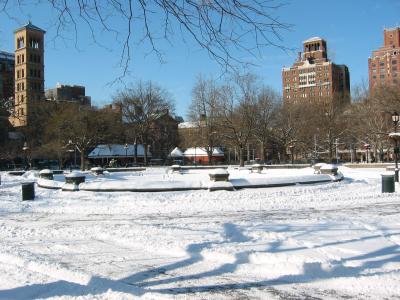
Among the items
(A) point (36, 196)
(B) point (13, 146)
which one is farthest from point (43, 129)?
(A) point (36, 196)

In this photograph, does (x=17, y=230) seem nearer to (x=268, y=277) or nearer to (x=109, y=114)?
(x=268, y=277)

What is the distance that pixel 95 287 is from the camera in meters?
6.23

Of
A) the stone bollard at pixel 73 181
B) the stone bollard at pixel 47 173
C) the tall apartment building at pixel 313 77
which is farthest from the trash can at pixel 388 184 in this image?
the tall apartment building at pixel 313 77

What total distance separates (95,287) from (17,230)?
6530 mm

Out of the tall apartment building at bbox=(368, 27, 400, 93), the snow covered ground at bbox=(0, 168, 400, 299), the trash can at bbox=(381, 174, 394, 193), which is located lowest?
the snow covered ground at bbox=(0, 168, 400, 299)

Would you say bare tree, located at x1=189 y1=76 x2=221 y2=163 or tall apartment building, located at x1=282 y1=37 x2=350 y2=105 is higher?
tall apartment building, located at x1=282 y1=37 x2=350 y2=105

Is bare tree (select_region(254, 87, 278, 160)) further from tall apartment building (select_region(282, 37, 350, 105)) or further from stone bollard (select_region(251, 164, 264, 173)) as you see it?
tall apartment building (select_region(282, 37, 350, 105))

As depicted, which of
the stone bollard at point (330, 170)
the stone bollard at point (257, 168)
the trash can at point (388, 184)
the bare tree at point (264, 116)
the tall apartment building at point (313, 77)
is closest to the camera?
the trash can at point (388, 184)

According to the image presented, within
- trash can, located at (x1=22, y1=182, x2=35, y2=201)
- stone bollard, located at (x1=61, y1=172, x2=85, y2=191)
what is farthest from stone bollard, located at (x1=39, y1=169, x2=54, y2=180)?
trash can, located at (x1=22, y1=182, x2=35, y2=201)

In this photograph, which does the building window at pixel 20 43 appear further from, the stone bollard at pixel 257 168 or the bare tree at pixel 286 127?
the stone bollard at pixel 257 168

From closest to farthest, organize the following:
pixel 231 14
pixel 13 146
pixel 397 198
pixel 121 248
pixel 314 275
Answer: pixel 231 14 → pixel 314 275 → pixel 121 248 → pixel 397 198 → pixel 13 146

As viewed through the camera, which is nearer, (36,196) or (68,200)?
(68,200)

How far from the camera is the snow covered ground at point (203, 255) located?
6.13m

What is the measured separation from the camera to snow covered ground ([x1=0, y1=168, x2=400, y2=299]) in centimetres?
613
